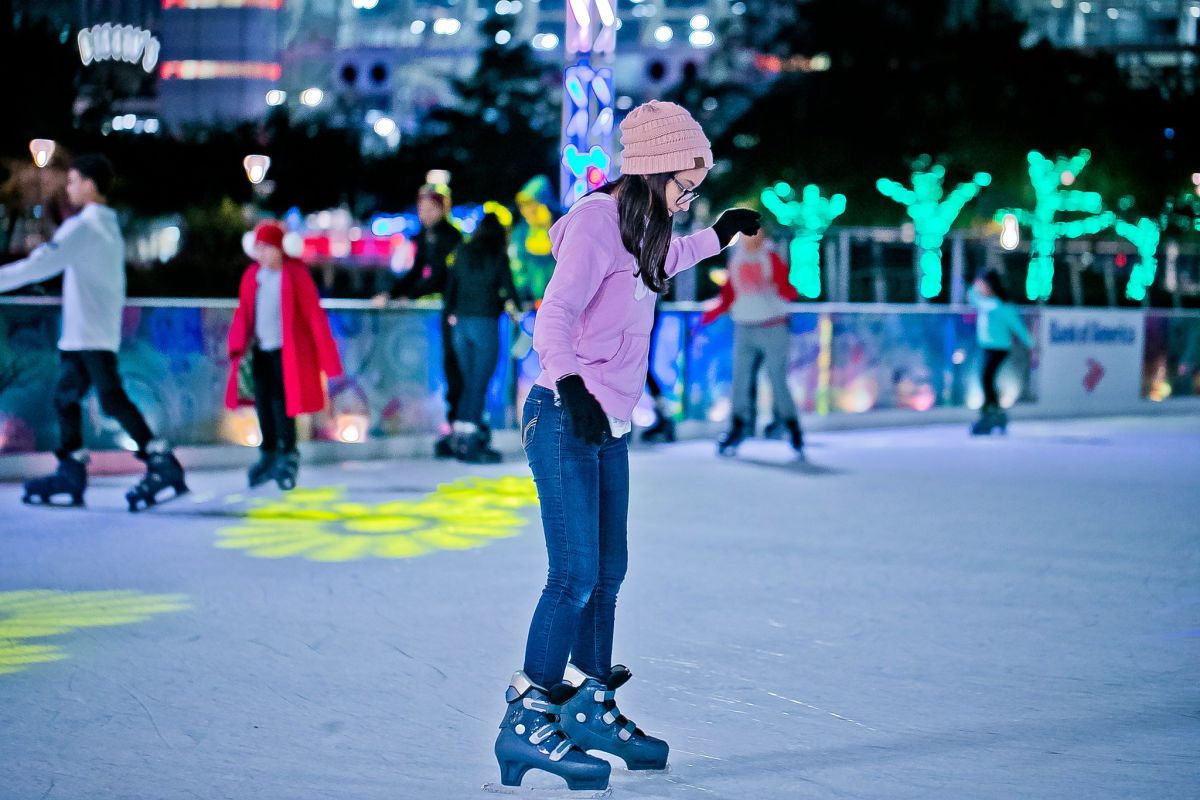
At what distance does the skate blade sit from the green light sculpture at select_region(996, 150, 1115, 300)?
35.7m

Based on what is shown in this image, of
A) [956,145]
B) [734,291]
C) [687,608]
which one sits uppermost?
[956,145]

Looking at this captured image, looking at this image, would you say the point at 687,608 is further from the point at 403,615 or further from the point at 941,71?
the point at 941,71

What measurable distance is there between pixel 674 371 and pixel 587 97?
8.64ft

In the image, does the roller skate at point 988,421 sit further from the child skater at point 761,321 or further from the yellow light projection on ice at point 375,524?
the yellow light projection on ice at point 375,524

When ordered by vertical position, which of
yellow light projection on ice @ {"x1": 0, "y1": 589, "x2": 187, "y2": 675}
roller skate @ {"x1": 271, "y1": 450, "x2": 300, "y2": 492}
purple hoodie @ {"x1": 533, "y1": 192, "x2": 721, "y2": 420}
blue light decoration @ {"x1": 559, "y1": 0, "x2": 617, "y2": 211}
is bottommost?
yellow light projection on ice @ {"x1": 0, "y1": 589, "x2": 187, "y2": 675}

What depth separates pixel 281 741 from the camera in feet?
11.6

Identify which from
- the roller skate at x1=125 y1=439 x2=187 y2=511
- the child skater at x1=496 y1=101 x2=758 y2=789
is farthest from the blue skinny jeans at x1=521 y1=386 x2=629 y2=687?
the roller skate at x1=125 y1=439 x2=187 y2=511

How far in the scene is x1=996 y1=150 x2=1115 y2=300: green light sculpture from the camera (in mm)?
37875

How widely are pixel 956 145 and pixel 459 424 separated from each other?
31426mm

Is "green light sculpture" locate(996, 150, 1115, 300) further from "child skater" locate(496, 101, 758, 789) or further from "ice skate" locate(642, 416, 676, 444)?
"child skater" locate(496, 101, 758, 789)

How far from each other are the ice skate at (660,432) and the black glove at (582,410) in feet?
27.8

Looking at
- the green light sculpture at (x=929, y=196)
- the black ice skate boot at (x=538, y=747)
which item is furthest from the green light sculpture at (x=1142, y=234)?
the black ice skate boot at (x=538, y=747)

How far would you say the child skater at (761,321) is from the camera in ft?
34.1

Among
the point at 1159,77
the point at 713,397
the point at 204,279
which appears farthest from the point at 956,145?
the point at 713,397
